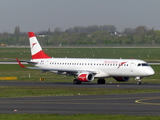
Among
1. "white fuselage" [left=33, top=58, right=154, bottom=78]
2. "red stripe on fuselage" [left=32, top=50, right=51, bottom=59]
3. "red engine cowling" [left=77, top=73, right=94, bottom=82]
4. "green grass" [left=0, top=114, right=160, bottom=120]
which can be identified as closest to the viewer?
"green grass" [left=0, top=114, right=160, bottom=120]

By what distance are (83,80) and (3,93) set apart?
Result: 578 inches

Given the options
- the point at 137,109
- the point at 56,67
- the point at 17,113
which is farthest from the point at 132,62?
the point at 17,113

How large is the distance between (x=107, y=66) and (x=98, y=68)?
131 cm

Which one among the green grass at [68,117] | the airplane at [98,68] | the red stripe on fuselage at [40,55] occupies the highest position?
the red stripe on fuselage at [40,55]

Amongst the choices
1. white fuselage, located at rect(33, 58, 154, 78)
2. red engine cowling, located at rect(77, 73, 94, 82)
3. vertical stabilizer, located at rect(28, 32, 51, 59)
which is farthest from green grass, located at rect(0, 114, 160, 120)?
vertical stabilizer, located at rect(28, 32, 51, 59)

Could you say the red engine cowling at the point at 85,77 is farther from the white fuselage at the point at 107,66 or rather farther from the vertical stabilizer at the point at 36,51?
the vertical stabilizer at the point at 36,51

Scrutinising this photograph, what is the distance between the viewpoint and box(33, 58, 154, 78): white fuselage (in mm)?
55831

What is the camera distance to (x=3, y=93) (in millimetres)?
44031

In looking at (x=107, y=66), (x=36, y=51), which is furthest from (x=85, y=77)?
(x=36, y=51)

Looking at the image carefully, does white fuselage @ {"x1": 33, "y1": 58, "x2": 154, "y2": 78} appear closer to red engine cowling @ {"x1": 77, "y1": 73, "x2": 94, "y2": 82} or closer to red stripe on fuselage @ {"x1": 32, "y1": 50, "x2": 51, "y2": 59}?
red engine cowling @ {"x1": 77, "y1": 73, "x2": 94, "y2": 82}

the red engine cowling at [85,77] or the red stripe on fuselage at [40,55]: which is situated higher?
the red stripe on fuselage at [40,55]

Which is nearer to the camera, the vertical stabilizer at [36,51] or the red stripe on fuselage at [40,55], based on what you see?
the red stripe on fuselage at [40,55]

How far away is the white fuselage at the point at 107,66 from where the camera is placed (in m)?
55.8

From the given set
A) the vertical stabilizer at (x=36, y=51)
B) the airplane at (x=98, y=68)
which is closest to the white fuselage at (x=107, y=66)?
the airplane at (x=98, y=68)
